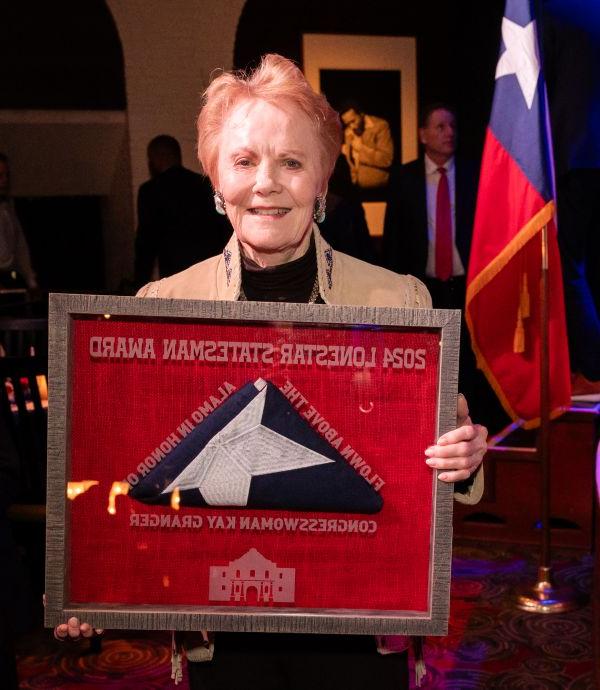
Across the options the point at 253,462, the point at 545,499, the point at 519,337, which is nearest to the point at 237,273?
the point at 253,462

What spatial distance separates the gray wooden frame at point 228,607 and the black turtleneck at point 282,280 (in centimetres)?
24

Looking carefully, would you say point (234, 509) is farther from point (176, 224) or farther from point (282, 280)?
point (176, 224)

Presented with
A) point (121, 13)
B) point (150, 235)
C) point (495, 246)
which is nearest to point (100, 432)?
point (495, 246)

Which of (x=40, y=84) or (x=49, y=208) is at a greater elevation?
(x=40, y=84)

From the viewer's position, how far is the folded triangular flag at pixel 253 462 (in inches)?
47.9

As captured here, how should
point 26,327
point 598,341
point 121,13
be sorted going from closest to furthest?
1. point 26,327
2. point 598,341
3. point 121,13

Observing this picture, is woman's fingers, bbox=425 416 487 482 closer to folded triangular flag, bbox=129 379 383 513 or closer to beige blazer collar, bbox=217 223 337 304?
folded triangular flag, bbox=129 379 383 513

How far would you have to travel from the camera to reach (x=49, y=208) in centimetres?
764

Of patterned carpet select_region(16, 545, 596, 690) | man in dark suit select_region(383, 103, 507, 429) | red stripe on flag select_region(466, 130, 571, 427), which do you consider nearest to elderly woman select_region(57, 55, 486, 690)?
patterned carpet select_region(16, 545, 596, 690)

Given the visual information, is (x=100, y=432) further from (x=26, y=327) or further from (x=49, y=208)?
(x=49, y=208)

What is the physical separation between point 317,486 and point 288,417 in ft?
0.34

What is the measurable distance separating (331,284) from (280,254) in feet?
0.31

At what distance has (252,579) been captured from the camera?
4.06 ft

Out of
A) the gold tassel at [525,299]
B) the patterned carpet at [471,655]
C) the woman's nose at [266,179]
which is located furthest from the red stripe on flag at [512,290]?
the woman's nose at [266,179]
